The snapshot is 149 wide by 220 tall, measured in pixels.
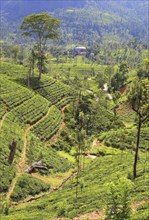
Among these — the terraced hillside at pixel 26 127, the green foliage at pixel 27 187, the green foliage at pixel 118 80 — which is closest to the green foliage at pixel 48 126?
the terraced hillside at pixel 26 127

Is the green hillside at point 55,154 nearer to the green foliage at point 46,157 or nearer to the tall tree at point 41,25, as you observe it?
the green foliage at point 46,157

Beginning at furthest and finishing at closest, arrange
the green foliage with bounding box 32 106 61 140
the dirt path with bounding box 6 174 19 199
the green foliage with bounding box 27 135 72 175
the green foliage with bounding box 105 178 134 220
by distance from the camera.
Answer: the green foliage with bounding box 32 106 61 140 < the green foliage with bounding box 27 135 72 175 < the dirt path with bounding box 6 174 19 199 < the green foliage with bounding box 105 178 134 220

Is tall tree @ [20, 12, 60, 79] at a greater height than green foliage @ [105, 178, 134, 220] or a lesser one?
greater

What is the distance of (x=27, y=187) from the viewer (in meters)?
40.5

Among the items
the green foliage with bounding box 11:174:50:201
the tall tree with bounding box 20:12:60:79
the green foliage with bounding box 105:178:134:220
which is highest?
the tall tree with bounding box 20:12:60:79

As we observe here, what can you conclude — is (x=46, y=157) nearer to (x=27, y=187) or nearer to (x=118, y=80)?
(x=27, y=187)

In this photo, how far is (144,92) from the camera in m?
32.9

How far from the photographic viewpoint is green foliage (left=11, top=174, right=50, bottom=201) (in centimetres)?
3834

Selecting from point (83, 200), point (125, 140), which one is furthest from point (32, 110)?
point (83, 200)

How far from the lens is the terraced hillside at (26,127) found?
139 ft

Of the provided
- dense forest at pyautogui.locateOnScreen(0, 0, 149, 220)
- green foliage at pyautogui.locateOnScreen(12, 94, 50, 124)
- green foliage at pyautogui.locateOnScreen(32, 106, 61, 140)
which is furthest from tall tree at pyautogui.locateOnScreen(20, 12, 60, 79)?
green foliage at pyautogui.locateOnScreen(32, 106, 61, 140)

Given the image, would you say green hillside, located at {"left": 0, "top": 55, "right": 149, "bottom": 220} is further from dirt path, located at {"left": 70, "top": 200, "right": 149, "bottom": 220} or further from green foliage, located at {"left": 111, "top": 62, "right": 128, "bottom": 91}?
green foliage, located at {"left": 111, "top": 62, "right": 128, "bottom": 91}

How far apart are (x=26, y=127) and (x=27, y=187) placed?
76.0ft

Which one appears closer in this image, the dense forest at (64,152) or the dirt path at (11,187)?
the dense forest at (64,152)
